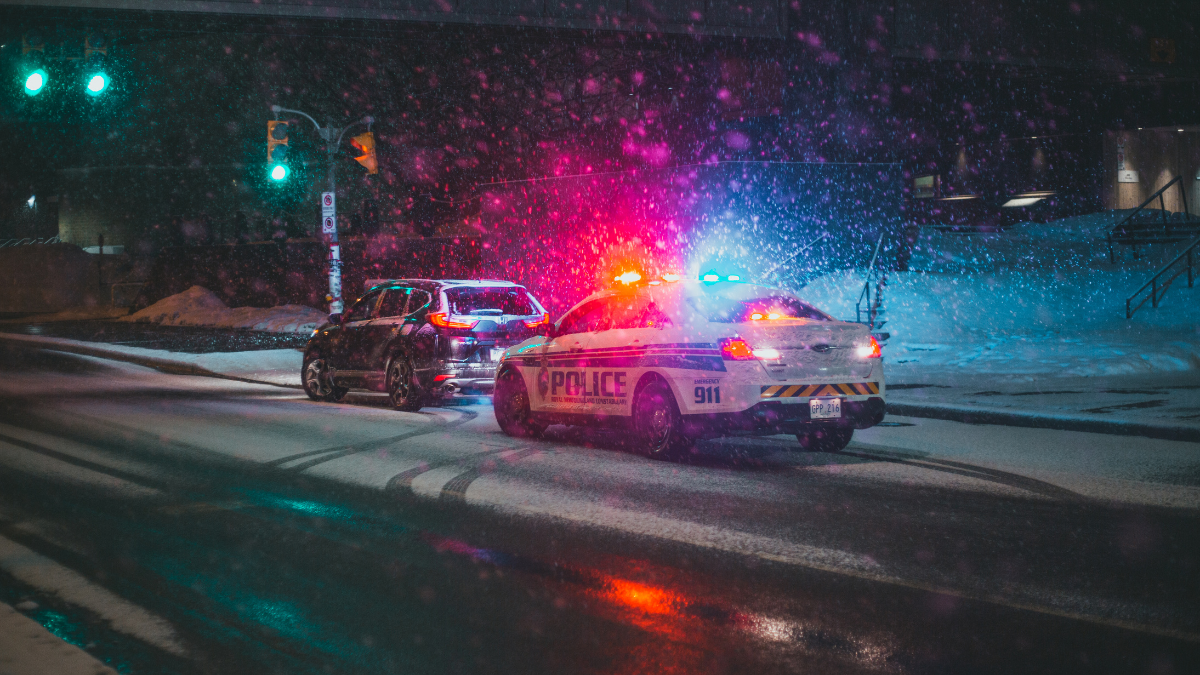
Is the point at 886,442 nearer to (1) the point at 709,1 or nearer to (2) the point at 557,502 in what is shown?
(2) the point at 557,502

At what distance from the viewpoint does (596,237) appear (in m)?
29.3

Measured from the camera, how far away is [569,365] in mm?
10656

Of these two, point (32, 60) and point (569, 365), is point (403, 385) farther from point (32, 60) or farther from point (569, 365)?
point (32, 60)

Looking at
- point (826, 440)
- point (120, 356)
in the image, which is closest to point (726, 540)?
point (826, 440)

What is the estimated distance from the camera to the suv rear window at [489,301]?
46.0ft

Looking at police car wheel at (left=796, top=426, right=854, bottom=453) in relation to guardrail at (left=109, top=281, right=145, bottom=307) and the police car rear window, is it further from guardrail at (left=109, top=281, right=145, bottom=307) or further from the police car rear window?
guardrail at (left=109, top=281, right=145, bottom=307)

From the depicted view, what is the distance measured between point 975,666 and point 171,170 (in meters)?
64.6

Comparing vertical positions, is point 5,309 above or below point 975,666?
above

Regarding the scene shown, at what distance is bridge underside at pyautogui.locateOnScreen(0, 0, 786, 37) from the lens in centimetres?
2012

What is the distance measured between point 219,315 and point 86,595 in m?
35.8

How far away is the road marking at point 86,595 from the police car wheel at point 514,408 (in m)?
5.69

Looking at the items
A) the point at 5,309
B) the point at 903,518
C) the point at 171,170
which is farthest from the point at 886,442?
the point at 171,170

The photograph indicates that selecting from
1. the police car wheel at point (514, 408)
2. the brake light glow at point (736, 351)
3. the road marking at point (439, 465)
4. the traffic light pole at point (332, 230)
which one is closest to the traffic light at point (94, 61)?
the traffic light pole at point (332, 230)

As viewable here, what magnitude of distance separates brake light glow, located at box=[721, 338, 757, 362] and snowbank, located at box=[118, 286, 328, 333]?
25.6m
